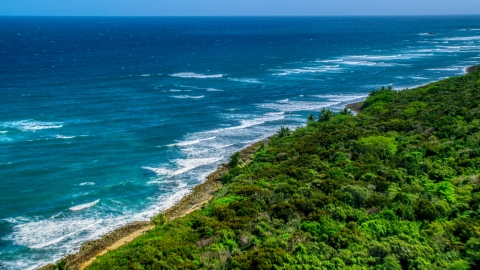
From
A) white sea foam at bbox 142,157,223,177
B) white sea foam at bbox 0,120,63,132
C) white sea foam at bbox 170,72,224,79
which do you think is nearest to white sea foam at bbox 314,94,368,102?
white sea foam at bbox 170,72,224,79

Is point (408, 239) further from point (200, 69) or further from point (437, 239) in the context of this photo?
point (200, 69)

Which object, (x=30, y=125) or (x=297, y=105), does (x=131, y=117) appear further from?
(x=297, y=105)

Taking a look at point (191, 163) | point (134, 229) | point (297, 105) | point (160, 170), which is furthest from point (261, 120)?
point (134, 229)

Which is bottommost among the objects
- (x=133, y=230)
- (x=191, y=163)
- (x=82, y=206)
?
(x=133, y=230)

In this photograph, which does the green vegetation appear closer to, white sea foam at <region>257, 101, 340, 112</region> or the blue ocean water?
the blue ocean water

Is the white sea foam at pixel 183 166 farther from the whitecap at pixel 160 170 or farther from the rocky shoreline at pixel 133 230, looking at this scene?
the rocky shoreline at pixel 133 230

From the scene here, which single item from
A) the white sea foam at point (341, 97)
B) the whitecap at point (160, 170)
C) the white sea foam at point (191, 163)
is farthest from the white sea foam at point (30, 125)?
the white sea foam at point (341, 97)
